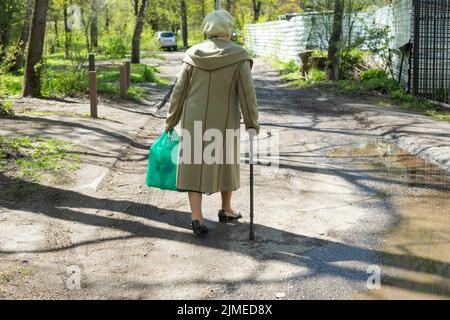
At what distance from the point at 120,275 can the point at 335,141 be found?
21.8ft

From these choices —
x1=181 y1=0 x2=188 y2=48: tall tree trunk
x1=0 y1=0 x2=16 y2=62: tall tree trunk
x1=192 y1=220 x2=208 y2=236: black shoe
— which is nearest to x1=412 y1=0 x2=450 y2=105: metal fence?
x1=192 y1=220 x2=208 y2=236: black shoe

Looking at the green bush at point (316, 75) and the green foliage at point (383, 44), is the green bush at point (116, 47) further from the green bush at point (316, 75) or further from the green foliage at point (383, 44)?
the green foliage at point (383, 44)

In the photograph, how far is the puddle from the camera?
14.1 ft

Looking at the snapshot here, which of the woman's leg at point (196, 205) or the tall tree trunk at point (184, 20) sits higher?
the tall tree trunk at point (184, 20)

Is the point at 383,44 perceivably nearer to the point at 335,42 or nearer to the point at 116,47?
the point at 335,42

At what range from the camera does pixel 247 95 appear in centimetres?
549

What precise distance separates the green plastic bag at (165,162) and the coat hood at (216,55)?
0.80 m

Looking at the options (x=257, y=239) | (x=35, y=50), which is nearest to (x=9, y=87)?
(x=35, y=50)

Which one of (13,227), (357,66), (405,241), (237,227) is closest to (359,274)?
(405,241)

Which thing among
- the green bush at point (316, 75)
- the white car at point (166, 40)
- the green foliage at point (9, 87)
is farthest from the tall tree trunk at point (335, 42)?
the white car at point (166, 40)

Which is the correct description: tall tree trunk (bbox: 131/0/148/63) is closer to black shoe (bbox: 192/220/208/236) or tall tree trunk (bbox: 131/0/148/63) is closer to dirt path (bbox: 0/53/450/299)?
dirt path (bbox: 0/53/450/299)

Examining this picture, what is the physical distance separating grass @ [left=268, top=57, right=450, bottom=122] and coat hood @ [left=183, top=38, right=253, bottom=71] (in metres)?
8.02

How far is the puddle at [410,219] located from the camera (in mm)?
4305

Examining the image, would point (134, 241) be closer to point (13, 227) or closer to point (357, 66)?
point (13, 227)
